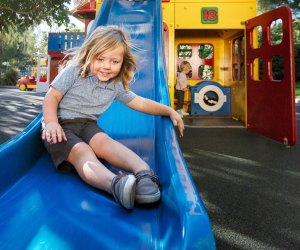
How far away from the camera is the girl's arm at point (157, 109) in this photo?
60.5 inches

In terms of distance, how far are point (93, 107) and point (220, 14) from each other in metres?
3.42

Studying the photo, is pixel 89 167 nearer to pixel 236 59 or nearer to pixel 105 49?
pixel 105 49

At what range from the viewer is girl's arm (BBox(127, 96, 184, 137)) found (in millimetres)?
1536

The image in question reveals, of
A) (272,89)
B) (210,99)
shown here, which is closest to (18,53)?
(210,99)

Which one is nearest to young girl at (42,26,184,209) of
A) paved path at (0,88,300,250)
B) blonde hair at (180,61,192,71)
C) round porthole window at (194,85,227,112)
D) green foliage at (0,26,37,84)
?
paved path at (0,88,300,250)

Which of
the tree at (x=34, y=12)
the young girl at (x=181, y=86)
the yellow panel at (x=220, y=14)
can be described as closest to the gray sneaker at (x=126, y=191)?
the yellow panel at (x=220, y=14)

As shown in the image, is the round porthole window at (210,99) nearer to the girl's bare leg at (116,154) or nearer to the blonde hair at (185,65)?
the blonde hair at (185,65)

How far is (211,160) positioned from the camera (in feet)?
8.82

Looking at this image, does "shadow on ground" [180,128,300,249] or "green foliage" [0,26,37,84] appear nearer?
"shadow on ground" [180,128,300,249]

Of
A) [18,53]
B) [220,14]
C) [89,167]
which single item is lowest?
[89,167]

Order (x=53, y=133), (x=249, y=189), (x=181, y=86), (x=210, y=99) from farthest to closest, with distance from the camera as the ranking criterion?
(x=181, y=86) < (x=210, y=99) < (x=249, y=189) < (x=53, y=133)

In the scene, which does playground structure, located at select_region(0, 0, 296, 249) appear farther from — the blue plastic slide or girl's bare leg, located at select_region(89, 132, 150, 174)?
girl's bare leg, located at select_region(89, 132, 150, 174)

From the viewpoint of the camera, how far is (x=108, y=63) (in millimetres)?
1545

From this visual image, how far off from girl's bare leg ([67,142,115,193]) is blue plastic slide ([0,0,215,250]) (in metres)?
0.04
